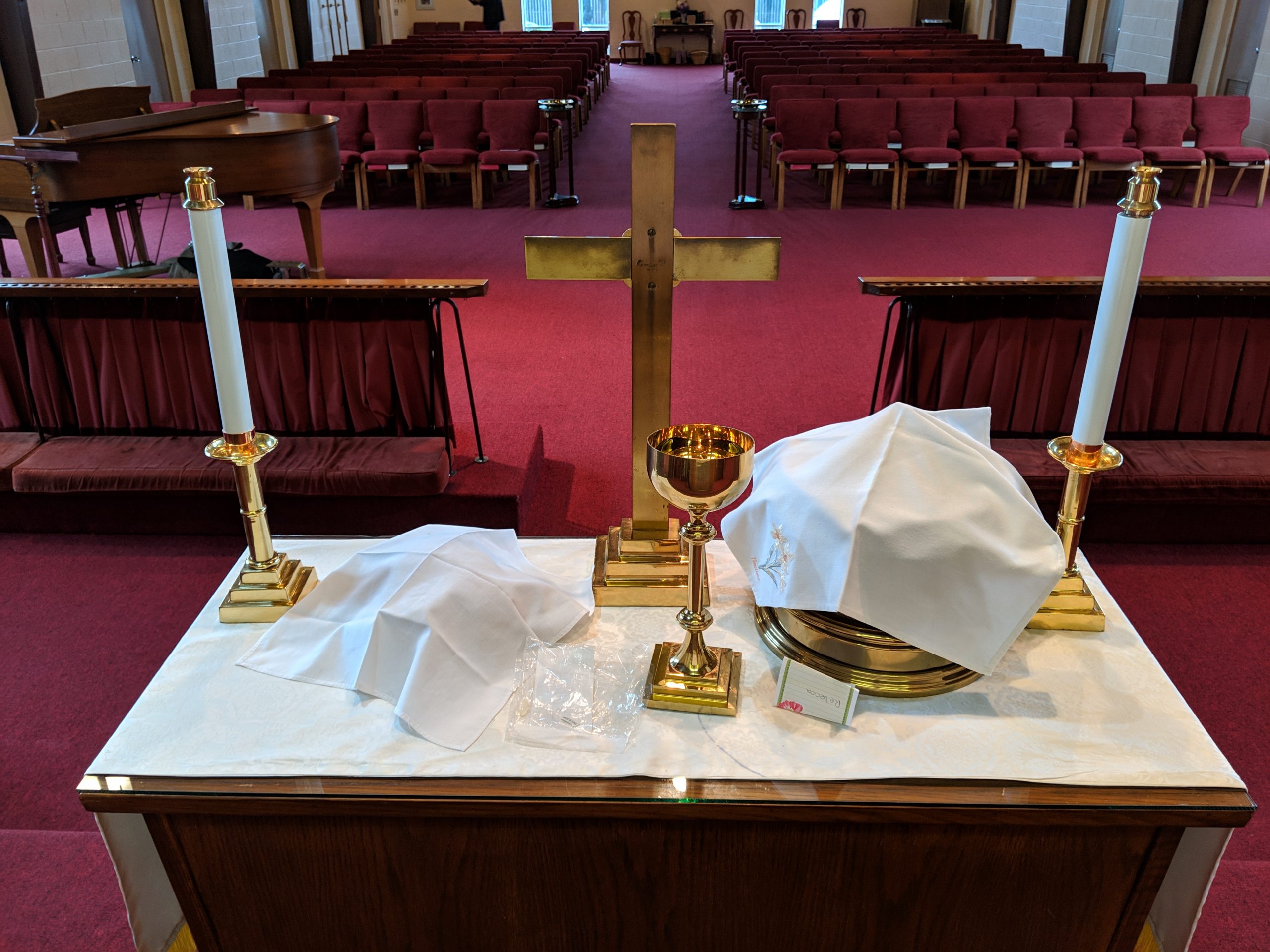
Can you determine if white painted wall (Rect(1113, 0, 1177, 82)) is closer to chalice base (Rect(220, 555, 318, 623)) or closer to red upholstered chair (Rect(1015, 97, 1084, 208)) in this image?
red upholstered chair (Rect(1015, 97, 1084, 208))

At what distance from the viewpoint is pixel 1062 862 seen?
1.30 m

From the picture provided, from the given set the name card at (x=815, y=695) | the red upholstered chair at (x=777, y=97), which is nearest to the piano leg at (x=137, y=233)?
the red upholstered chair at (x=777, y=97)

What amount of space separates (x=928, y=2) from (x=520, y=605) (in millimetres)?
20298

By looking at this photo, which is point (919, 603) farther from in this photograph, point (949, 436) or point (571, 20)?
point (571, 20)

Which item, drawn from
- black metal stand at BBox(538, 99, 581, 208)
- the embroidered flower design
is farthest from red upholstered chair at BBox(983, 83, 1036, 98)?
the embroidered flower design

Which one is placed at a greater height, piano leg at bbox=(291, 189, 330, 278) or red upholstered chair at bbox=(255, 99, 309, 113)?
red upholstered chair at bbox=(255, 99, 309, 113)

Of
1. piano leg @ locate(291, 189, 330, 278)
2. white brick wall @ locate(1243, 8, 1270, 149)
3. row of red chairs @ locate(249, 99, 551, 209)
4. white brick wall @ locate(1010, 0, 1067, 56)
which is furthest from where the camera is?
white brick wall @ locate(1010, 0, 1067, 56)

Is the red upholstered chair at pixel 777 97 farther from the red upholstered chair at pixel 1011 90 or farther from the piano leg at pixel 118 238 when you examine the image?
the piano leg at pixel 118 238

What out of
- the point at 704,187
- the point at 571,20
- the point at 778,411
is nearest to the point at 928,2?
the point at 571,20

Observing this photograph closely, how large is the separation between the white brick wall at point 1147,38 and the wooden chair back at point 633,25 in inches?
378

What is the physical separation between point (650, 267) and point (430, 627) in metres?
0.67

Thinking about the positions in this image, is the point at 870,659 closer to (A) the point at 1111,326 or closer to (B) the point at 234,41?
(A) the point at 1111,326

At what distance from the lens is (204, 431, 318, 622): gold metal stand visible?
1572 mm

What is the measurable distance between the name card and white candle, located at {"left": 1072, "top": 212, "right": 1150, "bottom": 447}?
1.72ft
